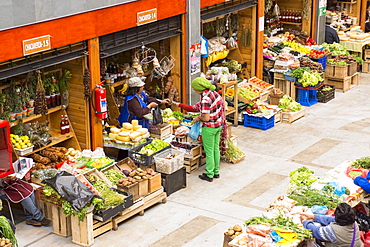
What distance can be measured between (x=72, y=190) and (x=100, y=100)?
2699 mm

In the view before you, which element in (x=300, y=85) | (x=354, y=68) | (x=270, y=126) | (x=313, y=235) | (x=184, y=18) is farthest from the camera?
(x=354, y=68)

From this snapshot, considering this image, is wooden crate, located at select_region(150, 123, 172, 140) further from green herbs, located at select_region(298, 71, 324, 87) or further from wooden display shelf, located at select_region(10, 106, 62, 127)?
green herbs, located at select_region(298, 71, 324, 87)

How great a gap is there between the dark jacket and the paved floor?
12.9ft

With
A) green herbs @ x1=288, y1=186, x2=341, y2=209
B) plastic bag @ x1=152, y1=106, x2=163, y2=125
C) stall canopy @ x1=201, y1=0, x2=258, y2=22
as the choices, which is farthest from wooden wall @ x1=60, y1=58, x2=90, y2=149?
green herbs @ x1=288, y1=186, x2=341, y2=209

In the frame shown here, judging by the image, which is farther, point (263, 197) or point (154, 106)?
point (154, 106)

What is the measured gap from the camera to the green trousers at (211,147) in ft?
41.4

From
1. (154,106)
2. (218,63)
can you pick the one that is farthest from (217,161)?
(218,63)

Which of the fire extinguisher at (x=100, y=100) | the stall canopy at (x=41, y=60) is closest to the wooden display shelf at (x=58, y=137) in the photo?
the fire extinguisher at (x=100, y=100)

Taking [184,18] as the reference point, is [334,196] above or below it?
below

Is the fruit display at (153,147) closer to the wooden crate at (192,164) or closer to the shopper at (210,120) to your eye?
the wooden crate at (192,164)

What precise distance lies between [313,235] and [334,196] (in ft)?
4.00

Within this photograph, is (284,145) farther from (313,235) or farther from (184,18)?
(313,235)

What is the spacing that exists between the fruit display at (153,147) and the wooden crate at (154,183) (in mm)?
775

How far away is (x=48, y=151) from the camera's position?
12.2 m
